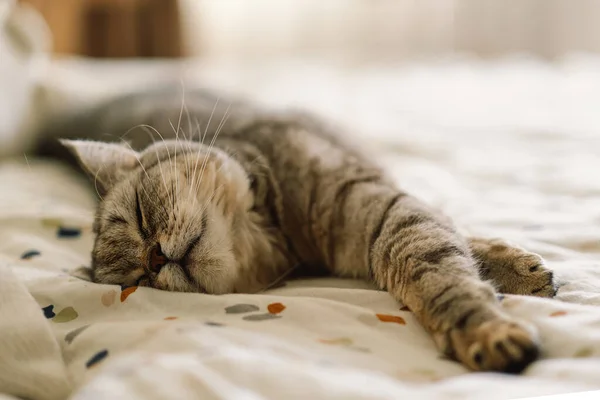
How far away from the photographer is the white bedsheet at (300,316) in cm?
62

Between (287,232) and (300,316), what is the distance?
1.27ft

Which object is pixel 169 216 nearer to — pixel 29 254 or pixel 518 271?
pixel 29 254

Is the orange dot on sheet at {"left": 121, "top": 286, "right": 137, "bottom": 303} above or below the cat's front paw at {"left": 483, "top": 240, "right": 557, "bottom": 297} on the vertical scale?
above

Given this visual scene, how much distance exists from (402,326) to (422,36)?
141 inches

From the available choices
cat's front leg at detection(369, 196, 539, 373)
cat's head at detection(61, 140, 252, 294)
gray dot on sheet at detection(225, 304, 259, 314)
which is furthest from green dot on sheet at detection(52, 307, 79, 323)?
cat's front leg at detection(369, 196, 539, 373)

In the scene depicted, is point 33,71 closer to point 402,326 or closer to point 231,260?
point 231,260

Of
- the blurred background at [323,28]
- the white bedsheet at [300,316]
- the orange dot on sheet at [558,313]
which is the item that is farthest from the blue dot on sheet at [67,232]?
the blurred background at [323,28]

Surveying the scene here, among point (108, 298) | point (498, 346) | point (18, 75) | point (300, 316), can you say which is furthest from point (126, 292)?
→ point (18, 75)

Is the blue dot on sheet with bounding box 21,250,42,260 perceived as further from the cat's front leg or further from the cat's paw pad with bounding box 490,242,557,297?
the cat's paw pad with bounding box 490,242,557,297

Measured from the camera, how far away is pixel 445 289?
81 cm

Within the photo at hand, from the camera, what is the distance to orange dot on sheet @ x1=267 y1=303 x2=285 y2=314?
830 mm

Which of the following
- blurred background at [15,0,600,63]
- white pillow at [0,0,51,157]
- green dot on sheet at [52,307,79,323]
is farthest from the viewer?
blurred background at [15,0,600,63]

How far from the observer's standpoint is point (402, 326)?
808 mm

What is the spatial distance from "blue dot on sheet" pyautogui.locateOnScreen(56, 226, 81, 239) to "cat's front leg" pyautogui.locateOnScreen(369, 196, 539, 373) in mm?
657
